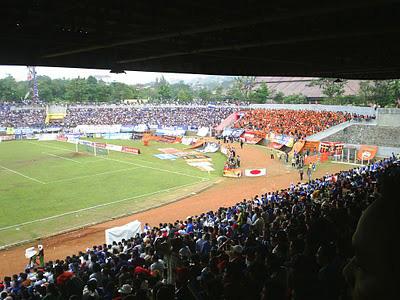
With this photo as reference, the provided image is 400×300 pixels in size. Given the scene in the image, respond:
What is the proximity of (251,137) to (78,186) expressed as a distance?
104ft

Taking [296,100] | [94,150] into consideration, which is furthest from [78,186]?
[296,100]

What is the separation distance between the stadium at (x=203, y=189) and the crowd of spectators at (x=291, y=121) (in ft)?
1.22

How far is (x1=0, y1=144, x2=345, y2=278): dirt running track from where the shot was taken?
773 inches

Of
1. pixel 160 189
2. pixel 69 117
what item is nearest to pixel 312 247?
pixel 160 189

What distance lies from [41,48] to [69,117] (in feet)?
246

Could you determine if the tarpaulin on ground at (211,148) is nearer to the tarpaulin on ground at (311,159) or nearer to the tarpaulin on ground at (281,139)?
the tarpaulin on ground at (281,139)

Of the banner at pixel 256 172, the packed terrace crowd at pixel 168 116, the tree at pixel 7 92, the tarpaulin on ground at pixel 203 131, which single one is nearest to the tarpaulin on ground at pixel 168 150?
the packed terrace crowd at pixel 168 116

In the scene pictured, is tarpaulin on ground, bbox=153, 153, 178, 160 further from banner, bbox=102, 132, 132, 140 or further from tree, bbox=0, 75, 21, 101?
tree, bbox=0, 75, 21, 101

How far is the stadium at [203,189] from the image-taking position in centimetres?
592

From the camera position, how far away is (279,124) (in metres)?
59.8

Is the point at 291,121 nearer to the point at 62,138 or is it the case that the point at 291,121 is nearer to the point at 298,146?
the point at 298,146

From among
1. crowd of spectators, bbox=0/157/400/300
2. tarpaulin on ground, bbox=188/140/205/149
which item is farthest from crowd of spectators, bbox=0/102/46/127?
crowd of spectators, bbox=0/157/400/300

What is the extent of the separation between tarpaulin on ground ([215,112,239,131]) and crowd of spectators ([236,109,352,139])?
1.96 meters

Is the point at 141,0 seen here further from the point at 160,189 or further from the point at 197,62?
the point at 160,189
